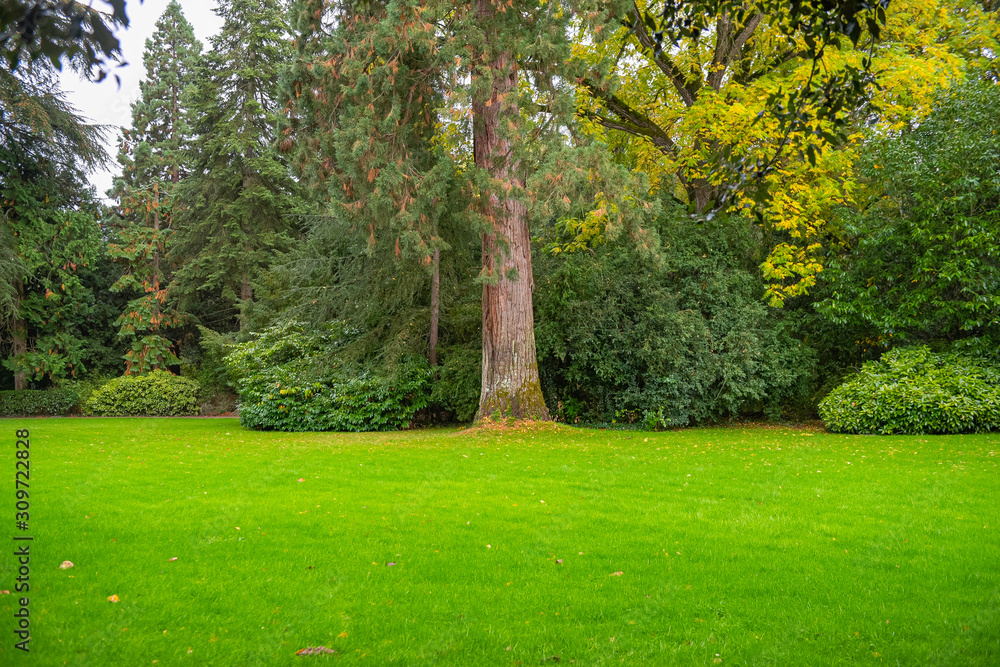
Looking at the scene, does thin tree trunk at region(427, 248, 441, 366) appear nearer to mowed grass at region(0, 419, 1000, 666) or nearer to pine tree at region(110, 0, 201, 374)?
mowed grass at region(0, 419, 1000, 666)

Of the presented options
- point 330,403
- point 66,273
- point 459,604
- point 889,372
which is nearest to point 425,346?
point 330,403

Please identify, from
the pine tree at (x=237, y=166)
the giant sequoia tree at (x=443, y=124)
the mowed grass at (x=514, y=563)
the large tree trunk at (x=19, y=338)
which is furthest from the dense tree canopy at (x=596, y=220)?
the pine tree at (x=237, y=166)

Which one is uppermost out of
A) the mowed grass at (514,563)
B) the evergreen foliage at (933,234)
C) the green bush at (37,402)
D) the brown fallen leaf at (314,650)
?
the evergreen foliage at (933,234)

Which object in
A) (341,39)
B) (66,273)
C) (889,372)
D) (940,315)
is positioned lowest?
(889,372)

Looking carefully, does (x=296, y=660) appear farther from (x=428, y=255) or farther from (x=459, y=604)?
(x=428, y=255)

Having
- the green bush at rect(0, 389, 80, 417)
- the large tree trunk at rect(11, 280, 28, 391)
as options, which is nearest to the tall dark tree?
the large tree trunk at rect(11, 280, 28, 391)

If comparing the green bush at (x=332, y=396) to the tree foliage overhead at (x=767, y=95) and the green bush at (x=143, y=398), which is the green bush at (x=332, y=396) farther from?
the green bush at (x=143, y=398)

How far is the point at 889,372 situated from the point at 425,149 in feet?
32.7

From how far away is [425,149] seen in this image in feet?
41.7

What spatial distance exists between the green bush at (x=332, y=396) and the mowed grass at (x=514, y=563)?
5367mm

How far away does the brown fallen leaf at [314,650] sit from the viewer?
323 centimetres

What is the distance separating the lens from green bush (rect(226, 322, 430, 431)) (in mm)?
14078

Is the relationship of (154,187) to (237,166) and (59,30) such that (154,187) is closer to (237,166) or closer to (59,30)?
(237,166)

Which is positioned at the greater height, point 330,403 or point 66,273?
point 66,273
